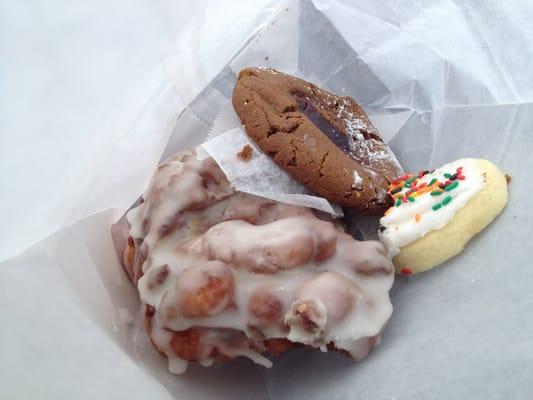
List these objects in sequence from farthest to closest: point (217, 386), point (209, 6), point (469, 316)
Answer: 1. point (209, 6)
2. point (217, 386)
3. point (469, 316)

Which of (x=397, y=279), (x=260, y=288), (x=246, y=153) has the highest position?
(x=246, y=153)

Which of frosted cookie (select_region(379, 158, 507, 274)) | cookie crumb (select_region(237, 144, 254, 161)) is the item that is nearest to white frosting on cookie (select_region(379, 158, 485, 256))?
frosted cookie (select_region(379, 158, 507, 274))

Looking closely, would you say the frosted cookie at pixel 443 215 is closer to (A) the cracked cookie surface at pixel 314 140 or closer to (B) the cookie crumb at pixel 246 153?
→ (A) the cracked cookie surface at pixel 314 140

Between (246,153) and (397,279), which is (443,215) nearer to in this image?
(397,279)

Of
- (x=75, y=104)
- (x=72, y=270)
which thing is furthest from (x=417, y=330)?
(x=75, y=104)

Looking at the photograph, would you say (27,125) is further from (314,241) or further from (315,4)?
(315,4)

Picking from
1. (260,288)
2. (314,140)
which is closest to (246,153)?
(314,140)
